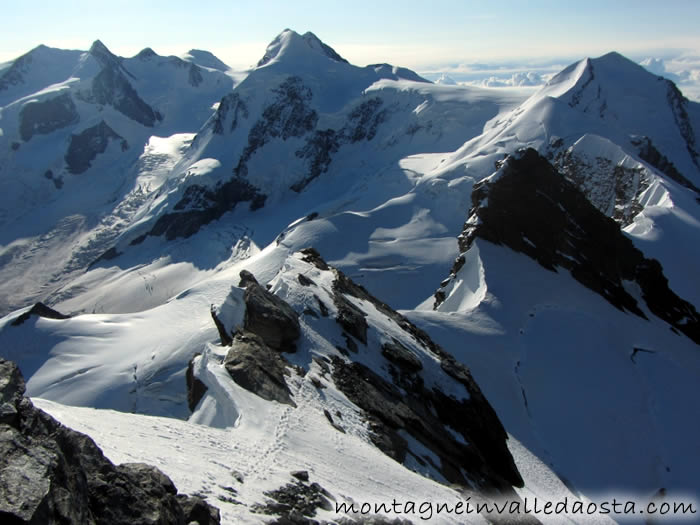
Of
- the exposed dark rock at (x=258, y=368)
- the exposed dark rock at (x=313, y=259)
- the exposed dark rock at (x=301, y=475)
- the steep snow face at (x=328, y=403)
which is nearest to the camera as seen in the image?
the exposed dark rock at (x=301, y=475)

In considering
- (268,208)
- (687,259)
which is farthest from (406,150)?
(687,259)

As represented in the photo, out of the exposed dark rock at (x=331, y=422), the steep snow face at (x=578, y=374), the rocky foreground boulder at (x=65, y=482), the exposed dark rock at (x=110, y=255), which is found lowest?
the exposed dark rock at (x=110, y=255)

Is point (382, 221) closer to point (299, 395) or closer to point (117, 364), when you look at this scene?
point (117, 364)

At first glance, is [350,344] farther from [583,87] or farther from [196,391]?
[583,87]

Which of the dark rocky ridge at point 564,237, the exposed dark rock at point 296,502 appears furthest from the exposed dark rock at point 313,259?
the exposed dark rock at point 296,502

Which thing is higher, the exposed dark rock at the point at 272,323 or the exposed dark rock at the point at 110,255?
the exposed dark rock at the point at 272,323

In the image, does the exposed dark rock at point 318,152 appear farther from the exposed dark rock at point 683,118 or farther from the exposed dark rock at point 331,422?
the exposed dark rock at point 331,422

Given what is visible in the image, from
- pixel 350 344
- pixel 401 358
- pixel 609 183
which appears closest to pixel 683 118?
pixel 609 183
